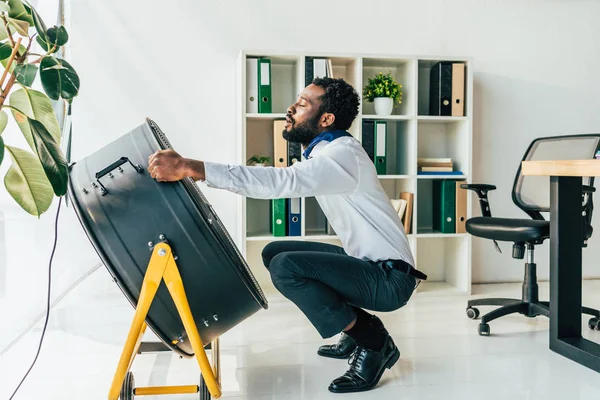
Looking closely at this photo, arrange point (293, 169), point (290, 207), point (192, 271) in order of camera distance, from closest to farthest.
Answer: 1. point (192, 271)
2. point (293, 169)
3. point (290, 207)

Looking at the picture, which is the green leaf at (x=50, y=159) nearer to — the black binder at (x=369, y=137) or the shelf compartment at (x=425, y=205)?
the black binder at (x=369, y=137)

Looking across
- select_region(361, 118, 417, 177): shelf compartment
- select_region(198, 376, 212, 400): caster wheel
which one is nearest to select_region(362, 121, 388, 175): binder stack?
select_region(361, 118, 417, 177): shelf compartment

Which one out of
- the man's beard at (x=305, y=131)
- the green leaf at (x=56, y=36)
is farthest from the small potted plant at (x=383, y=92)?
the green leaf at (x=56, y=36)

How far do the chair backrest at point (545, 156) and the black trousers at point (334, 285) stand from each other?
1.45m

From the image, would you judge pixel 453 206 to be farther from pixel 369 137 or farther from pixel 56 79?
pixel 56 79

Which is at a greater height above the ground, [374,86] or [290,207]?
[374,86]

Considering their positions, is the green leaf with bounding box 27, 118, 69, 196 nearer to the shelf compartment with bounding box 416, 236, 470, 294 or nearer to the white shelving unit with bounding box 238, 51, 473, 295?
the white shelving unit with bounding box 238, 51, 473, 295

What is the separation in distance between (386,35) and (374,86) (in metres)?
0.46

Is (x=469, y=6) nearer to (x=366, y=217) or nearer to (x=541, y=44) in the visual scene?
(x=541, y=44)

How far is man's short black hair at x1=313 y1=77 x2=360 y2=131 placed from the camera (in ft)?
7.26

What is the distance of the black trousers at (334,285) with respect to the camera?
1.99m

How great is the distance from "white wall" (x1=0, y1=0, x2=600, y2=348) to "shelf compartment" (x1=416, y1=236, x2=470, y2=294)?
222mm

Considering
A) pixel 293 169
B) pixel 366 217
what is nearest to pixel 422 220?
pixel 366 217

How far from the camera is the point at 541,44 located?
3910 millimetres
